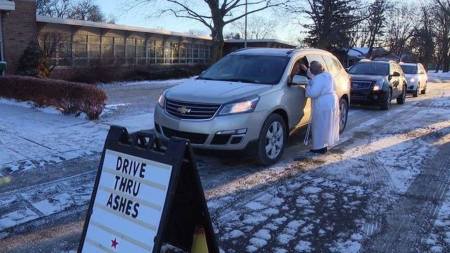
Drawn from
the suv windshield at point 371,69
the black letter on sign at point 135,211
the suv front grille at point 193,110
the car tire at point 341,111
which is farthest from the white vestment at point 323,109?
the suv windshield at point 371,69

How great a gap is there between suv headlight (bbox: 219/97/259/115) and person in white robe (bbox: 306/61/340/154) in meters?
1.37

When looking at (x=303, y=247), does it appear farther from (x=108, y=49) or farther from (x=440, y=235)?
(x=108, y=49)

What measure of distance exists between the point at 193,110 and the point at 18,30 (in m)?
19.1

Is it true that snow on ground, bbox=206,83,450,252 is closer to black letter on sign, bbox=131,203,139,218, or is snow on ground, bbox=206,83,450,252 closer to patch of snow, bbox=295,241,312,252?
patch of snow, bbox=295,241,312,252

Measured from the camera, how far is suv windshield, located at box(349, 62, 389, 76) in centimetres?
1594

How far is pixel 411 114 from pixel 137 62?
71.2 feet

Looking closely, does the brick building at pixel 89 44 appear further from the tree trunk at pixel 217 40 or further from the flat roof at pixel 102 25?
the tree trunk at pixel 217 40

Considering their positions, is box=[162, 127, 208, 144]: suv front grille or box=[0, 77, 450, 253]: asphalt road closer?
box=[0, 77, 450, 253]: asphalt road

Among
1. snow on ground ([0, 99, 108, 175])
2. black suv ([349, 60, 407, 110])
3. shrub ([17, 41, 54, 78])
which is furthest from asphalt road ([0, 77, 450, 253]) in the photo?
shrub ([17, 41, 54, 78])

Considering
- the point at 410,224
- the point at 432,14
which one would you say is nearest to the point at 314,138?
the point at 410,224

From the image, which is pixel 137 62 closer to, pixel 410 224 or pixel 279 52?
pixel 279 52

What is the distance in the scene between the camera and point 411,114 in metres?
14.0

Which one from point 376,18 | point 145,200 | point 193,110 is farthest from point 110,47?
point 376,18

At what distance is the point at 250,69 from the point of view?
8.04 metres
